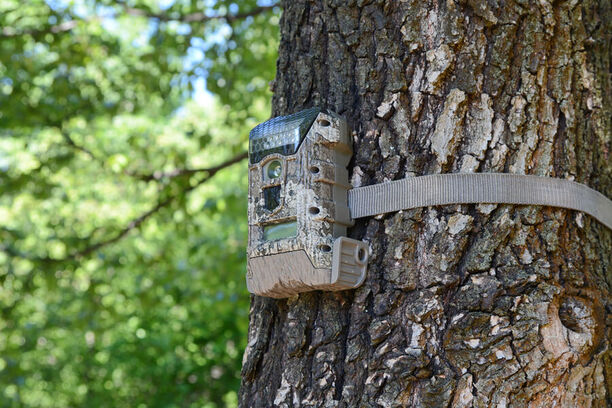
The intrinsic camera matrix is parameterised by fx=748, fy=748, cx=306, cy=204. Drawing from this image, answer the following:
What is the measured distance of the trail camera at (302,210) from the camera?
1488 millimetres

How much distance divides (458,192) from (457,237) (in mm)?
91

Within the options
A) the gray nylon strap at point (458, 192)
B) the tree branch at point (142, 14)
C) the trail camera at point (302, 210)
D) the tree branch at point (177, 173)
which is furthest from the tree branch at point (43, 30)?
the gray nylon strap at point (458, 192)

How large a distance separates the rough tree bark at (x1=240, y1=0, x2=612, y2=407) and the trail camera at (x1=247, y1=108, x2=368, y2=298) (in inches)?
2.4

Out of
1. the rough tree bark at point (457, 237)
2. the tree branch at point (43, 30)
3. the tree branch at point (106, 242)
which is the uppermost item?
the tree branch at point (43, 30)

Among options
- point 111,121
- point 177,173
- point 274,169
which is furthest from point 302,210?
point 111,121

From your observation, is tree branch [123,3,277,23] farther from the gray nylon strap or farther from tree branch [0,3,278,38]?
the gray nylon strap

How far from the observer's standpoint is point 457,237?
1.49 m

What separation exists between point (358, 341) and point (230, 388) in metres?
7.37

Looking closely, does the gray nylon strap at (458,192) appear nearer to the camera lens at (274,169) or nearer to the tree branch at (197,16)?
the camera lens at (274,169)

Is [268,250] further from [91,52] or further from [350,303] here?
[91,52]

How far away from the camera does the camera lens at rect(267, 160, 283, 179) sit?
1.57m

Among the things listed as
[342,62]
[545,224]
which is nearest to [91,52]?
[342,62]

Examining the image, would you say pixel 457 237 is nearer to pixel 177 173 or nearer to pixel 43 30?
pixel 177 173

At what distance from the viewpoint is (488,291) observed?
1451mm
